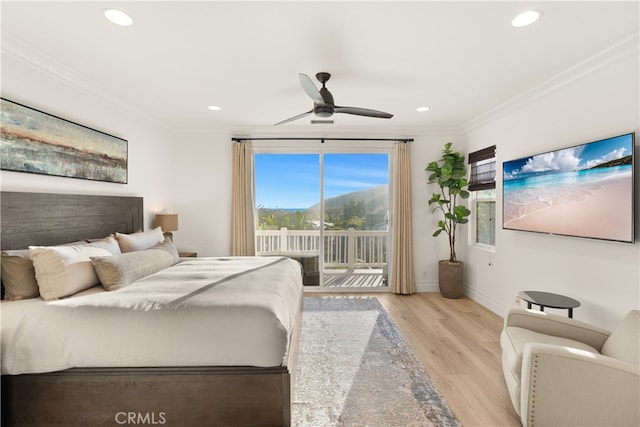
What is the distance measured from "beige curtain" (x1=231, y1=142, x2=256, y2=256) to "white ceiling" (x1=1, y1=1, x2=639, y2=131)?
1.30 metres

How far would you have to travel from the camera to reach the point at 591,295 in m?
2.65

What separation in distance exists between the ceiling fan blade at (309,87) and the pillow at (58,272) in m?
2.12

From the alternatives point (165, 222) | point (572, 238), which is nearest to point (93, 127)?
point (165, 222)

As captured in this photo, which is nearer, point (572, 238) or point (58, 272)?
point (58, 272)

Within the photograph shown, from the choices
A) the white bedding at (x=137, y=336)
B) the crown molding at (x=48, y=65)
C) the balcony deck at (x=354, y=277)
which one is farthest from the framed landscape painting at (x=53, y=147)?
the balcony deck at (x=354, y=277)

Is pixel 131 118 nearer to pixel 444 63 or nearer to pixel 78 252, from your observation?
pixel 78 252

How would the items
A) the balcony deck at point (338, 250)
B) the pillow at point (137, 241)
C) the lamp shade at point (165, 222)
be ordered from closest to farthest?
the pillow at point (137, 241) < the lamp shade at point (165, 222) < the balcony deck at point (338, 250)

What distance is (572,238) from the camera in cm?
284

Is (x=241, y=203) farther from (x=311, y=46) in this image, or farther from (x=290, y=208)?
(x=311, y=46)

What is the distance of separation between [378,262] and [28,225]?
443cm

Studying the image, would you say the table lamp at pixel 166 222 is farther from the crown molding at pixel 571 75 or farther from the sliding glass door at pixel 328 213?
the crown molding at pixel 571 75

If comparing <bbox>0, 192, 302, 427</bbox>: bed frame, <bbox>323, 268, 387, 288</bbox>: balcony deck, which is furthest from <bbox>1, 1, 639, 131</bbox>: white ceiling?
<bbox>323, 268, 387, 288</bbox>: balcony deck

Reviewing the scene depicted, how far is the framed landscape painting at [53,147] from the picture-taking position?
233 cm

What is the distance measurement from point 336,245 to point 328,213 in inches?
22.3
